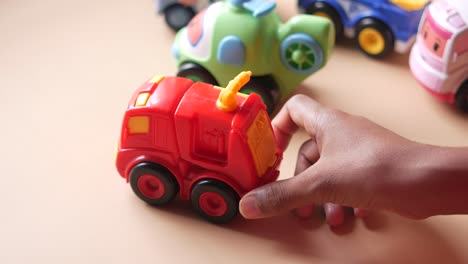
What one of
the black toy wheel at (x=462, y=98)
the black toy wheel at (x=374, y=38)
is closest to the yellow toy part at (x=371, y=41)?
the black toy wheel at (x=374, y=38)

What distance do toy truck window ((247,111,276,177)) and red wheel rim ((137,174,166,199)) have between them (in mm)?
166

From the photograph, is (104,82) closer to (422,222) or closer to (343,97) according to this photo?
(343,97)

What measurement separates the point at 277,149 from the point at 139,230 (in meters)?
0.26

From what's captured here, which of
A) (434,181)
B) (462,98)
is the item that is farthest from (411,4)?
(434,181)

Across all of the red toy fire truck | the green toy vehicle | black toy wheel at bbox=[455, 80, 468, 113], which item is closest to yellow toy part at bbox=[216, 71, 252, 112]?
the red toy fire truck

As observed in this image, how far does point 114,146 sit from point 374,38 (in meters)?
0.60

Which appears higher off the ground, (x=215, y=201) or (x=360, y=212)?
(x=215, y=201)

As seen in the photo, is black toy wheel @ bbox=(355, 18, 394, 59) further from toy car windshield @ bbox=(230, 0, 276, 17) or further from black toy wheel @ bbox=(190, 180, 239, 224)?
black toy wheel @ bbox=(190, 180, 239, 224)

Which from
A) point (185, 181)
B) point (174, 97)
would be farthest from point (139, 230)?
point (174, 97)

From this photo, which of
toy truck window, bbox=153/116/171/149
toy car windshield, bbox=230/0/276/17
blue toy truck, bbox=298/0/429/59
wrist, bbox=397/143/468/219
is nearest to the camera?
wrist, bbox=397/143/468/219

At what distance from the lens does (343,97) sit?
1.16 m

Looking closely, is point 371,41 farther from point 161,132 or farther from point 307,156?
point 161,132

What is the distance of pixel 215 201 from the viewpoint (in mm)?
904

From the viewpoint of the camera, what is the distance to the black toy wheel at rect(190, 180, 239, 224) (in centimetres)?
88
